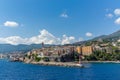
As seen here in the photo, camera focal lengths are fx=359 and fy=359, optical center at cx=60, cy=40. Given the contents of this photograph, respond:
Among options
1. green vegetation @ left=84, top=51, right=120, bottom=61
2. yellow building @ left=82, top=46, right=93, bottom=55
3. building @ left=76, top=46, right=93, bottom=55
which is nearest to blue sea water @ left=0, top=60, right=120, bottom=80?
green vegetation @ left=84, top=51, right=120, bottom=61

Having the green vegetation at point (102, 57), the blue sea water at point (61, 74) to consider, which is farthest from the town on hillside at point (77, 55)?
the blue sea water at point (61, 74)

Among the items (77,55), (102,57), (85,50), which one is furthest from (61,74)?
(85,50)

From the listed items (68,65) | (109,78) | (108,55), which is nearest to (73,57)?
(108,55)

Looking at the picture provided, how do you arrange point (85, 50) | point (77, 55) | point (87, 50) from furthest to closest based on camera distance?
A: point (85, 50) → point (87, 50) → point (77, 55)

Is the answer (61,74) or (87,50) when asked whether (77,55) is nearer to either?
(87,50)

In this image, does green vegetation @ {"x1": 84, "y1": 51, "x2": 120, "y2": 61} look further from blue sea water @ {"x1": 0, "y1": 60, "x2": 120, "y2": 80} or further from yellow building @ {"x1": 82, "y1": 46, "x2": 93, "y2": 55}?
blue sea water @ {"x1": 0, "y1": 60, "x2": 120, "y2": 80}

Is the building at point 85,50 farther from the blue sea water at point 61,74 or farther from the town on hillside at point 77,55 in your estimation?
the blue sea water at point 61,74

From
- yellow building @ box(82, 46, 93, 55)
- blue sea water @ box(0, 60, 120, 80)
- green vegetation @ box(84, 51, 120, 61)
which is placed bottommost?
blue sea water @ box(0, 60, 120, 80)

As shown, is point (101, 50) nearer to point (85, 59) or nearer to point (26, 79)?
point (85, 59)

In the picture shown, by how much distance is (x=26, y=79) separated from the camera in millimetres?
66750

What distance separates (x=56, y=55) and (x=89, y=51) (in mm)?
24968

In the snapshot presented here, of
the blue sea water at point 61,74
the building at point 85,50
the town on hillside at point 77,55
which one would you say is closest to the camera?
the blue sea water at point 61,74

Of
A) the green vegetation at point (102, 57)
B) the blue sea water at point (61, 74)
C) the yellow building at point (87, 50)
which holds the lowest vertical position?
the blue sea water at point (61, 74)

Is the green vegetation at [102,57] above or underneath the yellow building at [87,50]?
underneath
